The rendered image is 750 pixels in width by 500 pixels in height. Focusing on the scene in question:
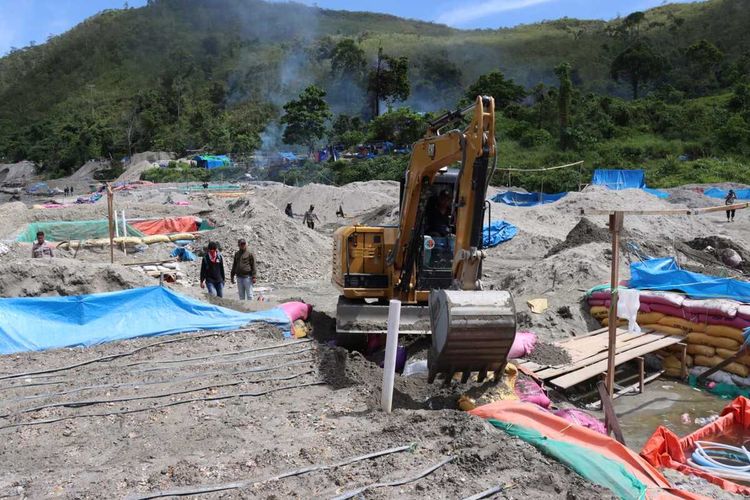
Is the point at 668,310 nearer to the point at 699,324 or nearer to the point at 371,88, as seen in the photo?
the point at 699,324

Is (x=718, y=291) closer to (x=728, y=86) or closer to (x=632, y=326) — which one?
(x=632, y=326)

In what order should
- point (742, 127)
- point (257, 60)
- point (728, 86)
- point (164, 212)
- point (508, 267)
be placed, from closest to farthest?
1. point (508, 267)
2. point (164, 212)
3. point (742, 127)
4. point (728, 86)
5. point (257, 60)

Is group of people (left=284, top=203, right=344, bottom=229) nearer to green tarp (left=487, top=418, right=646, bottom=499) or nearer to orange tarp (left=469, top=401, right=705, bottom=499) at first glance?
orange tarp (left=469, top=401, right=705, bottom=499)

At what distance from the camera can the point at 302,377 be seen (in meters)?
7.09

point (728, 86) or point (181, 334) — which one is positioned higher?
point (728, 86)

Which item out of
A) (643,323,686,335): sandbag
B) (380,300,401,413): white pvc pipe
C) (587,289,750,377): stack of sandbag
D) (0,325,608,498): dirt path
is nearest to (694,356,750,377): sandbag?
(587,289,750,377): stack of sandbag

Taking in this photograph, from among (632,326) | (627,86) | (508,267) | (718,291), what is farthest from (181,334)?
(627,86)

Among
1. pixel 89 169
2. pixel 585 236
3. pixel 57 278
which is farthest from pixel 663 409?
pixel 89 169

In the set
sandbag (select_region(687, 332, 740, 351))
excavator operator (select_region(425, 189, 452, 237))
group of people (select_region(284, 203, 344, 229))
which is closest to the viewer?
excavator operator (select_region(425, 189, 452, 237))

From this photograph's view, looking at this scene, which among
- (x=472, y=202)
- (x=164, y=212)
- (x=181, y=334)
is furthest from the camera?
(x=164, y=212)

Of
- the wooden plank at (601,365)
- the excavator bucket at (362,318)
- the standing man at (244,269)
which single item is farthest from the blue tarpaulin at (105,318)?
the wooden plank at (601,365)

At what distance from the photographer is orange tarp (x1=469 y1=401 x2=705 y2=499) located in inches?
185

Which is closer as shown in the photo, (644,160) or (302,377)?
(302,377)

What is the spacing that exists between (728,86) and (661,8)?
56.8 metres
